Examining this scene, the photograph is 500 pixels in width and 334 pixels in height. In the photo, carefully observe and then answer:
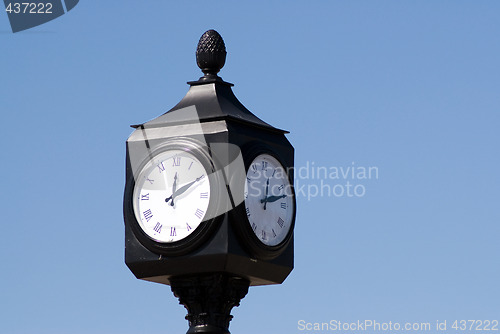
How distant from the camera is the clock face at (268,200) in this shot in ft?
45.6

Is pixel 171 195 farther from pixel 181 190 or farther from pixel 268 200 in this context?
pixel 268 200

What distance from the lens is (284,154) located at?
14656 millimetres

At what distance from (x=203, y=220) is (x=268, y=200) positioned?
0.91 m

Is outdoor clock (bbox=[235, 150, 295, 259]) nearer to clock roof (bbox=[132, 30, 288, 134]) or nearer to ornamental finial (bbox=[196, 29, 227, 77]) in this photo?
clock roof (bbox=[132, 30, 288, 134])

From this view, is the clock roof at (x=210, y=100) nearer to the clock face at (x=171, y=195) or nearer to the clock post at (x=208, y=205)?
the clock post at (x=208, y=205)

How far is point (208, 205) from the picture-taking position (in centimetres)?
1357

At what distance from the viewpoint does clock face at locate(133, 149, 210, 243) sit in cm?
1367

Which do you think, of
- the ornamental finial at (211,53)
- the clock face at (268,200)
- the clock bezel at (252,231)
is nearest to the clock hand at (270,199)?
the clock face at (268,200)

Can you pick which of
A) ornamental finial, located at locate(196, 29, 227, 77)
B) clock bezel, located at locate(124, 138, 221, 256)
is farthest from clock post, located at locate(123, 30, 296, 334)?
ornamental finial, located at locate(196, 29, 227, 77)

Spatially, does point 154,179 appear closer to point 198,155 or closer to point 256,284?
point 198,155

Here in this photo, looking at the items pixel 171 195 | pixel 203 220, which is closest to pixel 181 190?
pixel 171 195

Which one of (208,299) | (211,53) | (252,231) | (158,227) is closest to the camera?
(252,231)

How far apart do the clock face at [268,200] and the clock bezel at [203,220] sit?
41 centimetres

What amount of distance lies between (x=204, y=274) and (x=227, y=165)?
1.20 metres
